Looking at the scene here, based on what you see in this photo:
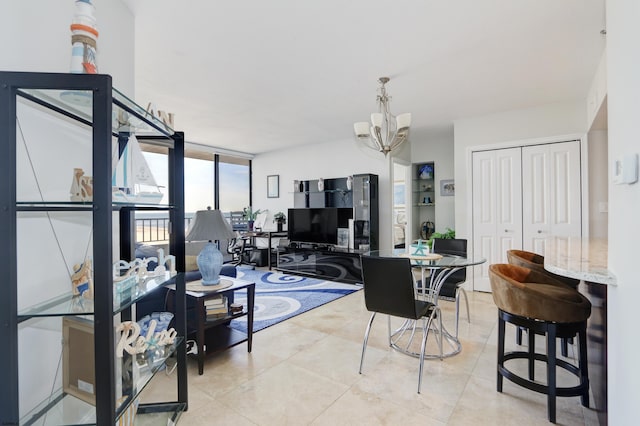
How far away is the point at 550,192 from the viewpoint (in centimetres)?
404

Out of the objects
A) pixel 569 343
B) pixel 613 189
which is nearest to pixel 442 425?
pixel 613 189

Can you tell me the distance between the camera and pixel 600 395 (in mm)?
1667

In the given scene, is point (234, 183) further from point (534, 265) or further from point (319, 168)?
point (534, 265)

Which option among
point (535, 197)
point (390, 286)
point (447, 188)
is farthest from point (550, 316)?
point (447, 188)

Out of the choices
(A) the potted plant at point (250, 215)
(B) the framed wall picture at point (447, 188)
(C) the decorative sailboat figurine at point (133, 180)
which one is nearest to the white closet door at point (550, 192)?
(B) the framed wall picture at point (447, 188)

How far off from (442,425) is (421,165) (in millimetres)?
5206

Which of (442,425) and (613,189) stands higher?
(613,189)

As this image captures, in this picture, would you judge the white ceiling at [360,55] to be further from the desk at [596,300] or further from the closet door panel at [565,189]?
the desk at [596,300]

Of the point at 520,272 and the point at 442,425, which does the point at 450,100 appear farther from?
the point at 442,425

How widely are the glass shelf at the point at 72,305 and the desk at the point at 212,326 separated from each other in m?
0.93

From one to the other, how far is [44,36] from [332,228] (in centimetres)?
482

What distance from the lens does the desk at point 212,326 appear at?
2.30 meters

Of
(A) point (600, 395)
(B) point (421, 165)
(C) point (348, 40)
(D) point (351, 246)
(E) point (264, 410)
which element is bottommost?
(E) point (264, 410)

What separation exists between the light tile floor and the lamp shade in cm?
100
